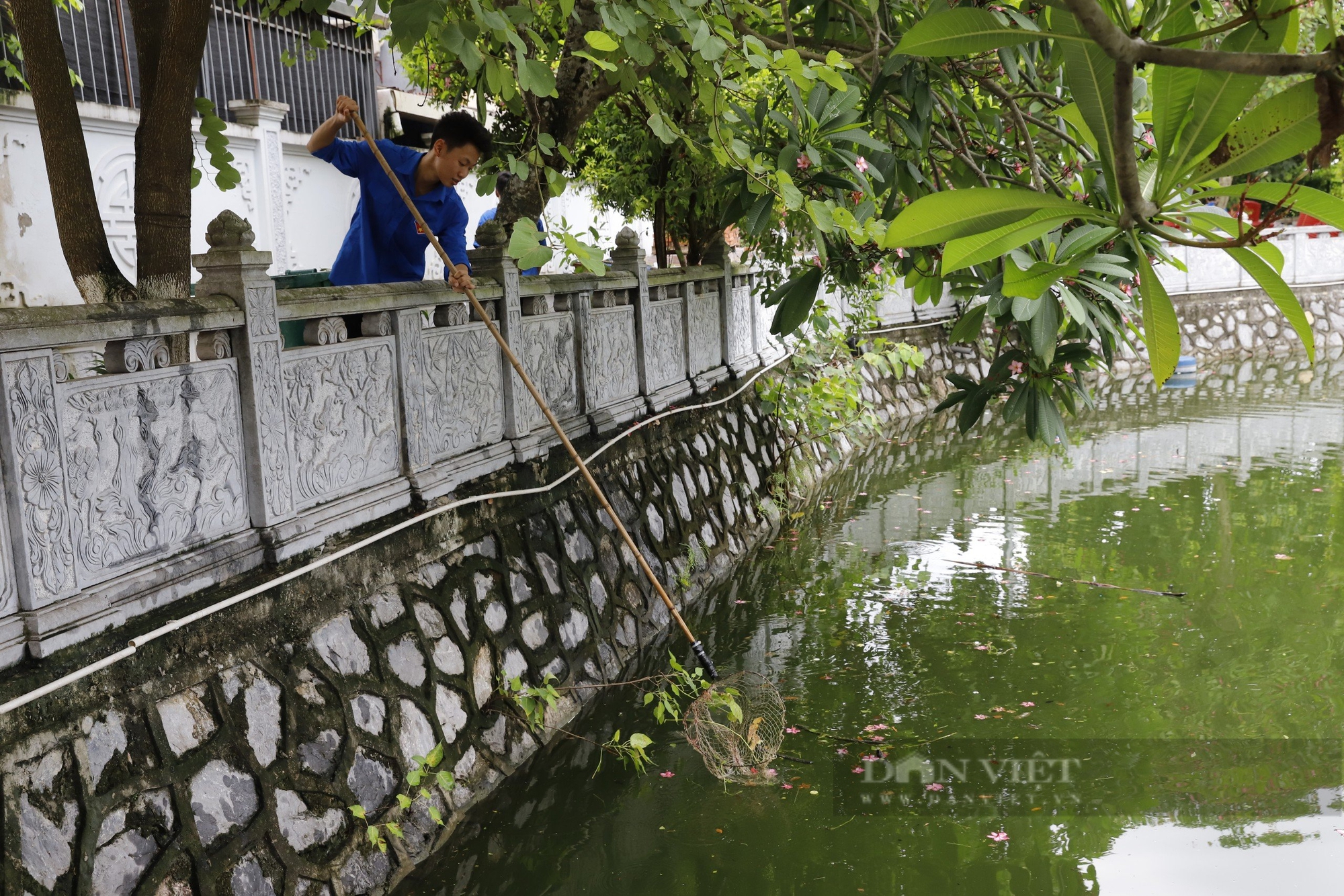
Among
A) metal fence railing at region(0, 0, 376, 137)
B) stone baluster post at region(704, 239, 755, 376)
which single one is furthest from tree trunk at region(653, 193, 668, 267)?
metal fence railing at region(0, 0, 376, 137)

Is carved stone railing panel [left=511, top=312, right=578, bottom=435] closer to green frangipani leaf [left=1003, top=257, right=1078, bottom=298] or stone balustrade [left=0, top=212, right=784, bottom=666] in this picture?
stone balustrade [left=0, top=212, right=784, bottom=666]

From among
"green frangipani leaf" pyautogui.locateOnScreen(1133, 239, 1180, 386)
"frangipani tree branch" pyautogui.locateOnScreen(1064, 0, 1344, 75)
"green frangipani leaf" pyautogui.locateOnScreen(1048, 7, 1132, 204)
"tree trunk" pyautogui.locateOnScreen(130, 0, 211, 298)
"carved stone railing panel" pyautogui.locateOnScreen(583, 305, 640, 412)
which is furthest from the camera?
"carved stone railing panel" pyautogui.locateOnScreen(583, 305, 640, 412)

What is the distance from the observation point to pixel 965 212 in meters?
1.25

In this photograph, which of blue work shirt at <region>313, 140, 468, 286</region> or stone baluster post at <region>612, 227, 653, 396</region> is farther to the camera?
stone baluster post at <region>612, 227, 653, 396</region>

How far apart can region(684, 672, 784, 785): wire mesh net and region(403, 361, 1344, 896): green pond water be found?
8 centimetres

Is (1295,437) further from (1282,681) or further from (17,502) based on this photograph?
(17,502)

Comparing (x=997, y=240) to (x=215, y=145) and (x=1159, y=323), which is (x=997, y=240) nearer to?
(x=1159, y=323)

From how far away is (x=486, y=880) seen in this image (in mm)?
3342

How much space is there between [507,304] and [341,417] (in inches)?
49.5

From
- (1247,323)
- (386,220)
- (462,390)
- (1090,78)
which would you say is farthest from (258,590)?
(1247,323)

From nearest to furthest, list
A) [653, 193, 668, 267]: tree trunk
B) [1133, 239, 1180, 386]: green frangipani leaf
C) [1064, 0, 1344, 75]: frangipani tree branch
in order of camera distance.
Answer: [1064, 0, 1344, 75]: frangipani tree branch → [1133, 239, 1180, 386]: green frangipani leaf → [653, 193, 668, 267]: tree trunk

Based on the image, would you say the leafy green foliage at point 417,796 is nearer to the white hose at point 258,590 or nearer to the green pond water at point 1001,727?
the green pond water at point 1001,727

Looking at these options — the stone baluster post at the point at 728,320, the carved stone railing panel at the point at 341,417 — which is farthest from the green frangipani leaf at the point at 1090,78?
the stone baluster post at the point at 728,320

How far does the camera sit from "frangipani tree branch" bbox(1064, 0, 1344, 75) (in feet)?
3.26
